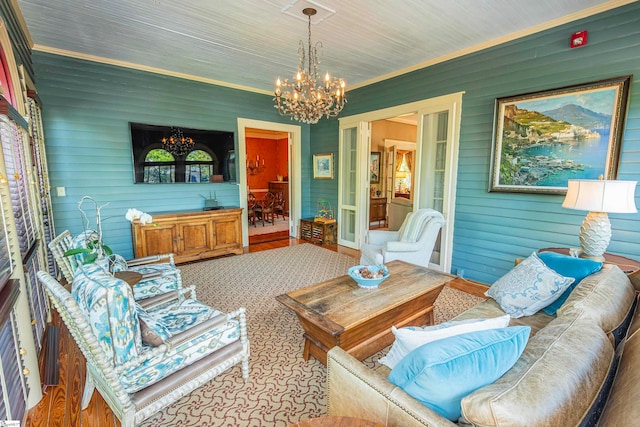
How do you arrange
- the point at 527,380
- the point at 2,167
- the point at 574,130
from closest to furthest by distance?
the point at 527,380, the point at 2,167, the point at 574,130

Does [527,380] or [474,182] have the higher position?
[474,182]

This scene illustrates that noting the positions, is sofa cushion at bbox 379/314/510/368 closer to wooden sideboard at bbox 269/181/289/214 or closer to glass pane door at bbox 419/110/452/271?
glass pane door at bbox 419/110/452/271

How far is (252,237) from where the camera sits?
6.49 m

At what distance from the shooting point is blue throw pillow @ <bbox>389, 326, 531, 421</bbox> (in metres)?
0.96

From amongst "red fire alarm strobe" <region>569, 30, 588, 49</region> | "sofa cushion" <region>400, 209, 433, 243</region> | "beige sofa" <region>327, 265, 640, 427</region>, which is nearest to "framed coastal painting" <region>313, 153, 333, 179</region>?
"sofa cushion" <region>400, 209, 433, 243</region>

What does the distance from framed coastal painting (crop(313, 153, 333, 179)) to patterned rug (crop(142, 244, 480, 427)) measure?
217cm

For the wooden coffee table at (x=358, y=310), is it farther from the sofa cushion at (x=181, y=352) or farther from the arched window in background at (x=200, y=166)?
the arched window in background at (x=200, y=166)

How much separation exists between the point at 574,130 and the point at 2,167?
4.60 meters

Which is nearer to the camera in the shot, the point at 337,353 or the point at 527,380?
the point at 527,380

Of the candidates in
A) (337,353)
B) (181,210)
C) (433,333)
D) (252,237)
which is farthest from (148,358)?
(252,237)

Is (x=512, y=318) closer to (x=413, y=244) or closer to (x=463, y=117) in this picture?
(x=413, y=244)

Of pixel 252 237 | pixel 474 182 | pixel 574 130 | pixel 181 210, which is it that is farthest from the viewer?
pixel 252 237

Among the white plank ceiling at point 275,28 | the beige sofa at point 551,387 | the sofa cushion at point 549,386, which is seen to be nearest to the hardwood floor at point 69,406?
the beige sofa at point 551,387

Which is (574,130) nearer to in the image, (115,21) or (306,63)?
(306,63)
